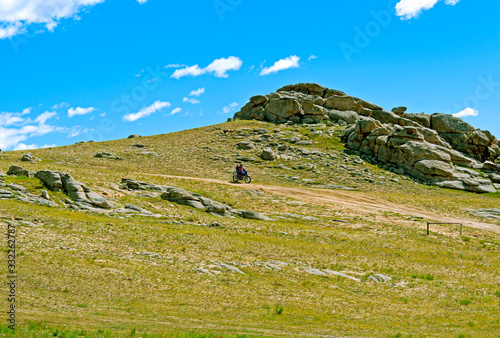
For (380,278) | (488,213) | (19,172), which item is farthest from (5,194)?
(488,213)

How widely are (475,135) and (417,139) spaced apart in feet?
74.7

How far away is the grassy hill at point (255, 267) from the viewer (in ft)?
53.4

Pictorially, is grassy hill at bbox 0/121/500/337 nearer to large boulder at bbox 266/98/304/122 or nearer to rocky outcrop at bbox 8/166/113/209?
rocky outcrop at bbox 8/166/113/209

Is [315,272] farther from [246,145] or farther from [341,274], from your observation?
[246,145]

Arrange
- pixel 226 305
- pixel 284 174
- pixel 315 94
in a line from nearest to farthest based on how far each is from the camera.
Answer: pixel 226 305 → pixel 284 174 → pixel 315 94

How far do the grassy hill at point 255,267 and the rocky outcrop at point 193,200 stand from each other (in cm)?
152

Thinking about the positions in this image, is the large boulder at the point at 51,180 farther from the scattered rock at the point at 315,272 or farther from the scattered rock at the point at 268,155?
the scattered rock at the point at 268,155

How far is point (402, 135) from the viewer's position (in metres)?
91.2

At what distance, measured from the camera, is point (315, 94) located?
423ft

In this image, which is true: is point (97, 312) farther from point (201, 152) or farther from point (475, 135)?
point (475, 135)

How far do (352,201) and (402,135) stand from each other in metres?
38.4

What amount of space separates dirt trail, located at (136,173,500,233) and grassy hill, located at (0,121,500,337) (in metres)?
0.39

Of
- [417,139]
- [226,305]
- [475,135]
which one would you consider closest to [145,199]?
[226,305]

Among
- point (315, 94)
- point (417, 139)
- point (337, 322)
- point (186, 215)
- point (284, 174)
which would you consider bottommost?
point (337, 322)
